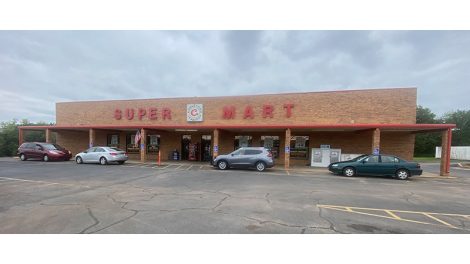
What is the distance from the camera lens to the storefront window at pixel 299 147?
19.8m

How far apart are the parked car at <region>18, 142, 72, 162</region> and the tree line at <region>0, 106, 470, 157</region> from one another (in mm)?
10341

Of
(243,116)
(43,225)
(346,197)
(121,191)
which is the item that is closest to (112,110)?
(243,116)

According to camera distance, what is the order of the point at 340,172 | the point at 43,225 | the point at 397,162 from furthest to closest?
the point at 340,172, the point at 397,162, the point at 43,225

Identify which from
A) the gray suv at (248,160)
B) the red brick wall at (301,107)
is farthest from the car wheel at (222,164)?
the red brick wall at (301,107)

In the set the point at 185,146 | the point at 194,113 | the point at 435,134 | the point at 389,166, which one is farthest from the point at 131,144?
the point at 435,134

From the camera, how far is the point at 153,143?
2297cm

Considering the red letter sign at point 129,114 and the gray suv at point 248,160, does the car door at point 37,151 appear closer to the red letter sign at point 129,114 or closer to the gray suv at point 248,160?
the red letter sign at point 129,114

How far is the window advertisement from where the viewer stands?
22.9 m

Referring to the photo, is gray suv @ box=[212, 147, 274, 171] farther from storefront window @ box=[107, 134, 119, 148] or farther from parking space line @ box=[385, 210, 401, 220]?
storefront window @ box=[107, 134, 119, 148]

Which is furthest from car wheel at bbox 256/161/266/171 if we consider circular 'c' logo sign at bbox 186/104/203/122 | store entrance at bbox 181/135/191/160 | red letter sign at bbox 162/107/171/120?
red letter sign at bbox 162/107/171/120

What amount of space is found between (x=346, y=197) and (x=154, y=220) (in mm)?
6035

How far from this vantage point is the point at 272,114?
63.6ft

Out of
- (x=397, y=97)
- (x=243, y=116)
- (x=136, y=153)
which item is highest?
(x=397, y=97)

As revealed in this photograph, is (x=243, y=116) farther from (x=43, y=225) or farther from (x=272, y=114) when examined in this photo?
(x=43, y=225)
